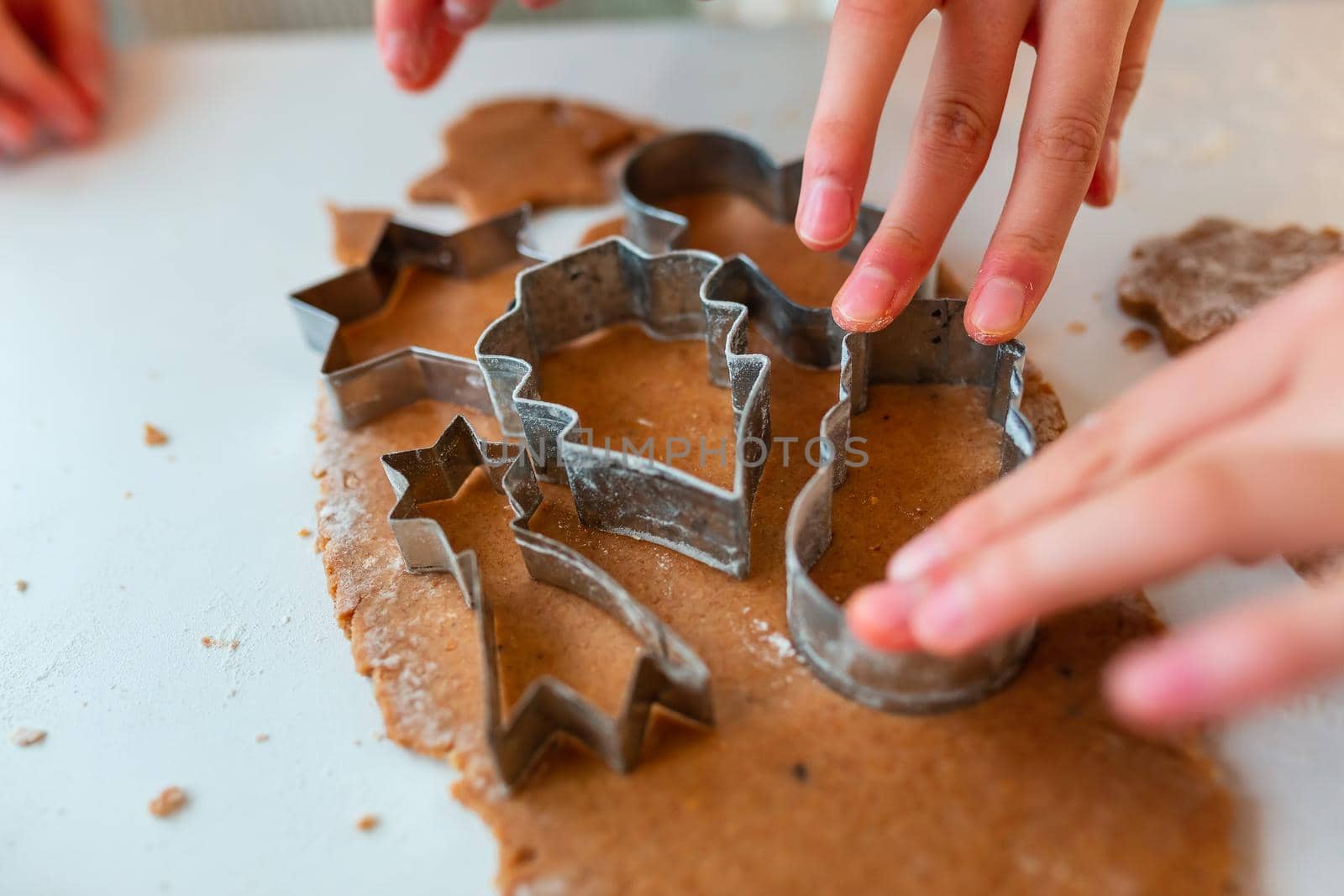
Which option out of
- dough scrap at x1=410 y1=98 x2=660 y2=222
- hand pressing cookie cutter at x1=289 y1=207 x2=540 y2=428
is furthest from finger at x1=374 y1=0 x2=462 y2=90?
hand pressing cookie cutter at x1=289 y1=207 x2=540 y2=428

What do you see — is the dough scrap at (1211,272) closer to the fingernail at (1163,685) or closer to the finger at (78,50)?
the fingernail at (1163,685)

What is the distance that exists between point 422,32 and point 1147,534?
1.30 metres

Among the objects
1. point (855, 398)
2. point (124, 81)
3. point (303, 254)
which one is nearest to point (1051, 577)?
point (855, 398)

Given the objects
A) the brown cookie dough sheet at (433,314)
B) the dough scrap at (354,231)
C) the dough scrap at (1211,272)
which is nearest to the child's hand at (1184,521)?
the dough scrap at (1211,272)

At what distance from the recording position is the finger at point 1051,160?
1.04 metres

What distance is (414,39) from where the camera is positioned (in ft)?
5.03

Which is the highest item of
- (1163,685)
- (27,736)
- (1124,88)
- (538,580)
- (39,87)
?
(1124,88)

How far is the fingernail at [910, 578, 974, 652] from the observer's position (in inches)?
29.0

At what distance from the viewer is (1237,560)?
30.1 inches

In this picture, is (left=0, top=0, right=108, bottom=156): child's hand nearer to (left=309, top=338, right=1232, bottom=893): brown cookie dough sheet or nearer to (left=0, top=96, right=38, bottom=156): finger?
(left=0, top=96, right=38, bottom=156): finger

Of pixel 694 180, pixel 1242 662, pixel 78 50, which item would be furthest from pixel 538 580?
pixel 78 50

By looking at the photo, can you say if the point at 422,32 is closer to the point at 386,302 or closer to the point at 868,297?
the point at 386,302

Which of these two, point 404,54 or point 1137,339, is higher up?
point 404,54

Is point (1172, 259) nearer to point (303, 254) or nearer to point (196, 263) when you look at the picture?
point (303, 254)
